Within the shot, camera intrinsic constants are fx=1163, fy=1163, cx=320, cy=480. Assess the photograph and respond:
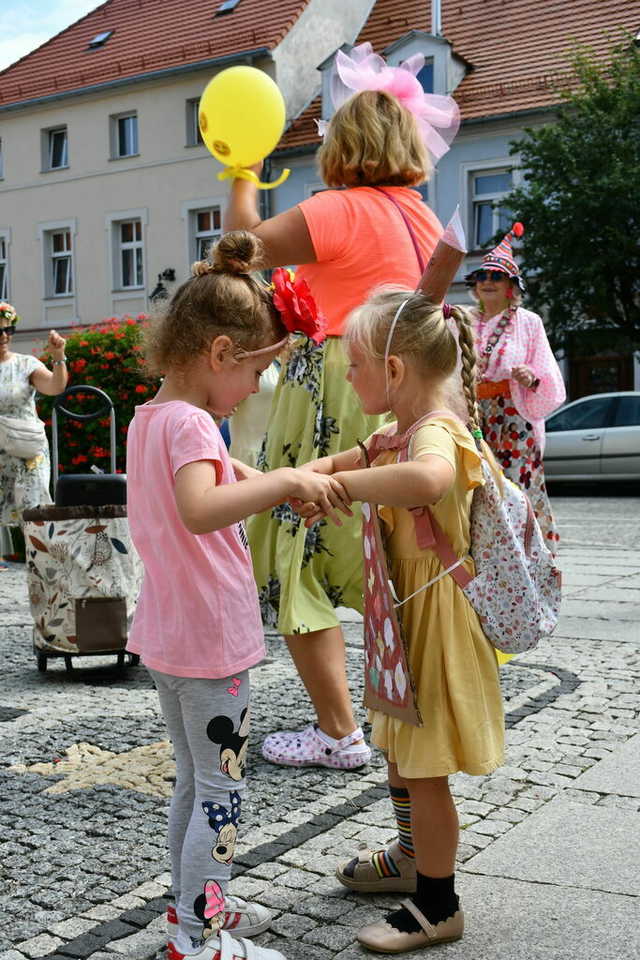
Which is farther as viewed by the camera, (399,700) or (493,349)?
(493,349)

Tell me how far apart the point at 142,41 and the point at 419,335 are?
31.2m

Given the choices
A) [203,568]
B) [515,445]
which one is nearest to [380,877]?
[203,568]

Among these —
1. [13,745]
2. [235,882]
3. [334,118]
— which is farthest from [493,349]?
[235,882]

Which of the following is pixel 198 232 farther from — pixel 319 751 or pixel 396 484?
pixel 396 484

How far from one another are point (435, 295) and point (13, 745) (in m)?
2.32

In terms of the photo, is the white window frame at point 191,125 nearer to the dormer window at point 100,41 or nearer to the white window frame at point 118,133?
the white window frame at point 118,133

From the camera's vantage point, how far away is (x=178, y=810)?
7.96 feet

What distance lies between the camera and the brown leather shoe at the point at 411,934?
95.3 inches

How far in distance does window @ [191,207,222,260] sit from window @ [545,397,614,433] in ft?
44.1

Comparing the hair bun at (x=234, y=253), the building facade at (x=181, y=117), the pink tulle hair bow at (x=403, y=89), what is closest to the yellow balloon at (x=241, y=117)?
the pink tulle hair bow at (x=403, y=89)

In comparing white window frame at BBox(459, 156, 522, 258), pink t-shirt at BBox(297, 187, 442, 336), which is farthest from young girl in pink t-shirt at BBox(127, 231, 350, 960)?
white window frame at BBox(459, 156, 522, 258)

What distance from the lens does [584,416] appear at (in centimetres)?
1825

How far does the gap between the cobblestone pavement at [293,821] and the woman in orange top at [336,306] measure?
372 mm

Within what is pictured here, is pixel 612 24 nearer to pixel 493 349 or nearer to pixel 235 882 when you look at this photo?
pixel 493 349
